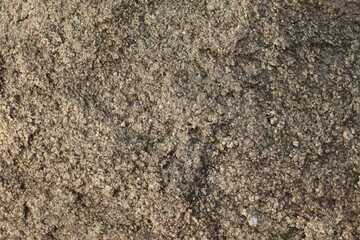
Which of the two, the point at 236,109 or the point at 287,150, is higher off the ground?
the point at 236,109

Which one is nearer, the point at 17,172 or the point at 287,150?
the point at 287,150

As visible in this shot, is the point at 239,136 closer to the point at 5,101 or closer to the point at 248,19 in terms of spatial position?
the point at 248,19

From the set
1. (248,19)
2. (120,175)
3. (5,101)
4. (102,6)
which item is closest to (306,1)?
(248,19)

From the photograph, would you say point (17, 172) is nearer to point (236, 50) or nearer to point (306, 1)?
point (236, 50)

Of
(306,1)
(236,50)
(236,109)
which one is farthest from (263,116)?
(306,1)

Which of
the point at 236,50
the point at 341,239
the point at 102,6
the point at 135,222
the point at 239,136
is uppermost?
the point at 102,6

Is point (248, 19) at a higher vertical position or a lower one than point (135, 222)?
higher
